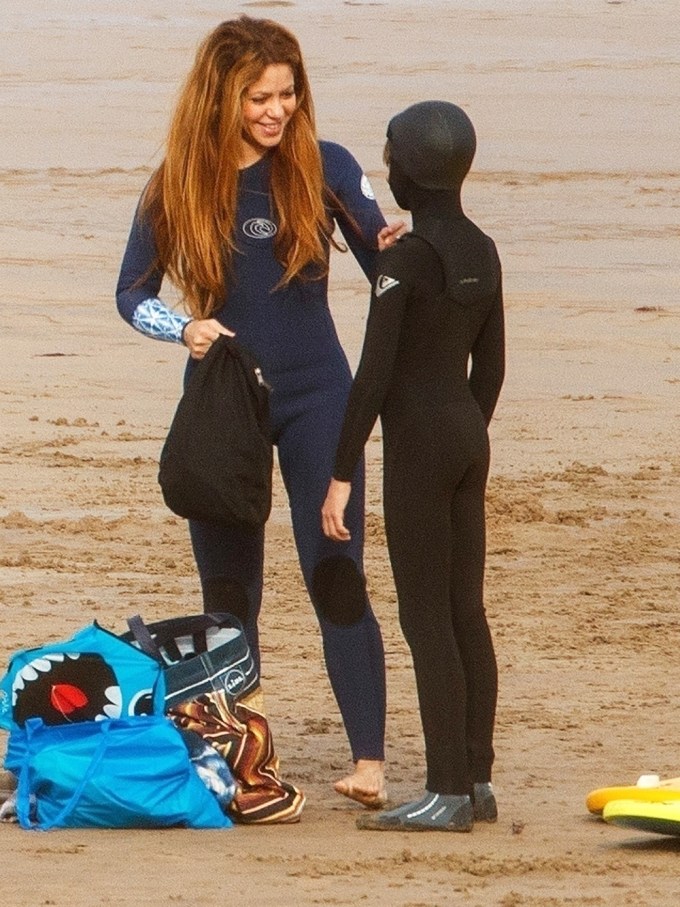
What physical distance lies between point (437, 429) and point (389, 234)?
1.72 ft

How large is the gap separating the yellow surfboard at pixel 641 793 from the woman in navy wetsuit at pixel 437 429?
10.1 inches

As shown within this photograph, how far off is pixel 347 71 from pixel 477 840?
66.4ft

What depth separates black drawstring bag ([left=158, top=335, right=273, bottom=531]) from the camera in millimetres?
4805

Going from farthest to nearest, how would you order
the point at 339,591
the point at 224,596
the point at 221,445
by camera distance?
1. the point at 224,596
2. the point at 339,591
3. the point at 221,445

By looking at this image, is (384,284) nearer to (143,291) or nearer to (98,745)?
(143,291)

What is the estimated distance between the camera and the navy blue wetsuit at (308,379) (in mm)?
4973

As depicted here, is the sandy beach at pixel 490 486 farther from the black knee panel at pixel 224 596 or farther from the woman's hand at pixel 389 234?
the woman's hand at pixel 389 234

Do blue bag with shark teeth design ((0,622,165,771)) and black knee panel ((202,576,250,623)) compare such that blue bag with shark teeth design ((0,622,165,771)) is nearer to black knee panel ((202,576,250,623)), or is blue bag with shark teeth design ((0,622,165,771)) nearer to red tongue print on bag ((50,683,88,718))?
red tongue print on bag ((50,683,88,718))

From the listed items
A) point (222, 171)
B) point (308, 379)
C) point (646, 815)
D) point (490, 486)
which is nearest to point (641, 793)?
point (646, 815)

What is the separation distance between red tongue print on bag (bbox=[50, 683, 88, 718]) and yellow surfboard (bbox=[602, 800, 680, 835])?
50.1 inches

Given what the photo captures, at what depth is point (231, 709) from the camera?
507 cm

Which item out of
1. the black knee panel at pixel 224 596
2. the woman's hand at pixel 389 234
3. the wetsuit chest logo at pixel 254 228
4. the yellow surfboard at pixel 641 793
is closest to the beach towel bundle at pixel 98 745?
the black knee panel at pixel 224 596

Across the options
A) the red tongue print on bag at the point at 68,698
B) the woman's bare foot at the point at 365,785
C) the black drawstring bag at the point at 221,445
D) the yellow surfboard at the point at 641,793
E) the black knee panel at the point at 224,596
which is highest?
the black drawstring bag at the point at 221,445

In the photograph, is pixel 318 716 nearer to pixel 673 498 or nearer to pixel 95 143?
pixel 673 498
